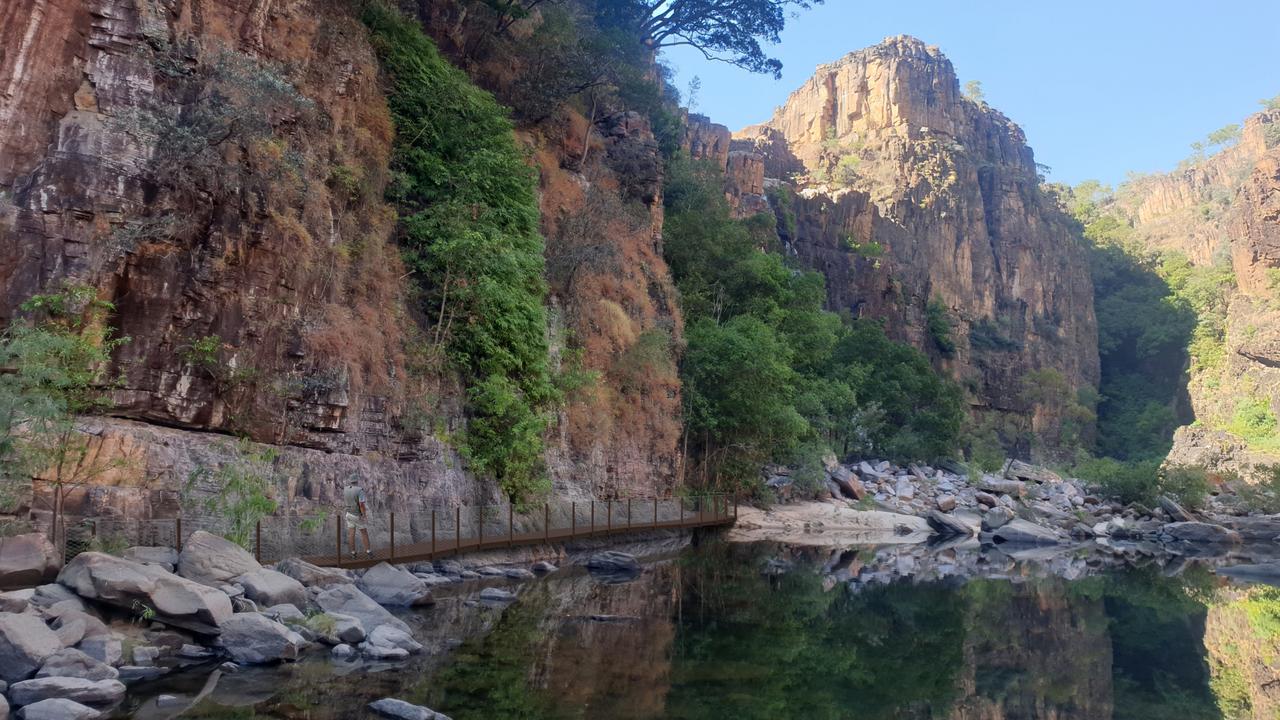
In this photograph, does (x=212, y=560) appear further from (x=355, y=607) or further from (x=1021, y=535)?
(x=1021, y=535)

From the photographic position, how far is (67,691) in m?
8.80

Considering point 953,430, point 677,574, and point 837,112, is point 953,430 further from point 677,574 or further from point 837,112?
point 837,112

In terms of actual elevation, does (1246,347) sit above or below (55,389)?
above

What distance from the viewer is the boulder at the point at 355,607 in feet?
41.7

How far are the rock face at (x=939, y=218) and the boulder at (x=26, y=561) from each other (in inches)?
2524

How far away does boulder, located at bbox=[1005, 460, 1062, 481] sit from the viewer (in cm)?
6100

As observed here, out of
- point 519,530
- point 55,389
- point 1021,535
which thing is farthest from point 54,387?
point 1021,535

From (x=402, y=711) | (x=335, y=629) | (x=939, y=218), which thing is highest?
(x=939, y=218)

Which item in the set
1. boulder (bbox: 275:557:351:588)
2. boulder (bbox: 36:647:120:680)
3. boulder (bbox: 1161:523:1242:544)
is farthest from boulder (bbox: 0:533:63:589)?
boulder (bbox: 1161:523:1242:544)

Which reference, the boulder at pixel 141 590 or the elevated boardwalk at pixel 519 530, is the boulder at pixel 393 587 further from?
the boulder at pixel 141 590

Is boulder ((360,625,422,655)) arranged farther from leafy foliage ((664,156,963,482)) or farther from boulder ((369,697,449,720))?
leafy foliage ((664,156,963,482))

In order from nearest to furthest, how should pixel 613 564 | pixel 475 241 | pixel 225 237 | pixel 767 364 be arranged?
pixel 225 237, pixel 613 564, pixel 475 241, pixel 767 364

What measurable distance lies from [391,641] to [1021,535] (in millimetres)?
30536

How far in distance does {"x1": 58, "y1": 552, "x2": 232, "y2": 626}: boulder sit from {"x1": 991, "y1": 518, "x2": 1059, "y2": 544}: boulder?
31465mm
